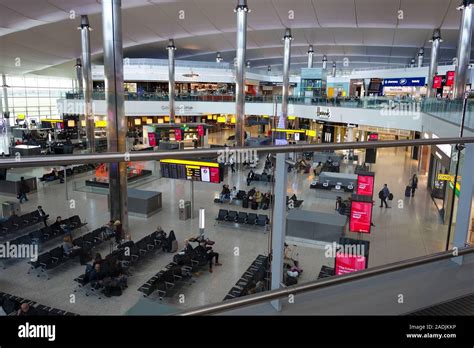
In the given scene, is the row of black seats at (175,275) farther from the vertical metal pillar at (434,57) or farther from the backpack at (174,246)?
the vertical metal pillar at (434,57)

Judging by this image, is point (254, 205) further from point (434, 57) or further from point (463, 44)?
point (434, 57)

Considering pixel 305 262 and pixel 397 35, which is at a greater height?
pixel 397 35

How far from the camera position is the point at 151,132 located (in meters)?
25.9

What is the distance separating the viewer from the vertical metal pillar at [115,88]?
1121 centimetres

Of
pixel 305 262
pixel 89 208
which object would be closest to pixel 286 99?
pixel 89 208

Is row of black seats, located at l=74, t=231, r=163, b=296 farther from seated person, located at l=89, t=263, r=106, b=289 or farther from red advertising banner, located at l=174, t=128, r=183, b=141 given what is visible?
red advertising banner, located at l=174, t=128, r=183, b=141

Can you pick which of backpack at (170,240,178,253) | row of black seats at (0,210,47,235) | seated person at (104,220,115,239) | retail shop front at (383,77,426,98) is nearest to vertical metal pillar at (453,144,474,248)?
backpack at (170,240,178,253)

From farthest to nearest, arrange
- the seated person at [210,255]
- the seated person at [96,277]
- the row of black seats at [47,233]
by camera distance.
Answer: the row of black seats at [47,233], the seated person at [210,255], the seated person at [96,277]

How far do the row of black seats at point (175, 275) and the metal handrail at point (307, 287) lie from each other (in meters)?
6.48

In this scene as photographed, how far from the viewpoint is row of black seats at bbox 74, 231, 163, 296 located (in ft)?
25.8

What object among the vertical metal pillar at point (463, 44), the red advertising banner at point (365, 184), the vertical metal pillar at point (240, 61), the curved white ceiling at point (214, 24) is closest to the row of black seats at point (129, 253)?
the red advertising banner at point (365, 184)

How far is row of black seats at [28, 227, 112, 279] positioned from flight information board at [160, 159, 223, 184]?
9.81 feet
